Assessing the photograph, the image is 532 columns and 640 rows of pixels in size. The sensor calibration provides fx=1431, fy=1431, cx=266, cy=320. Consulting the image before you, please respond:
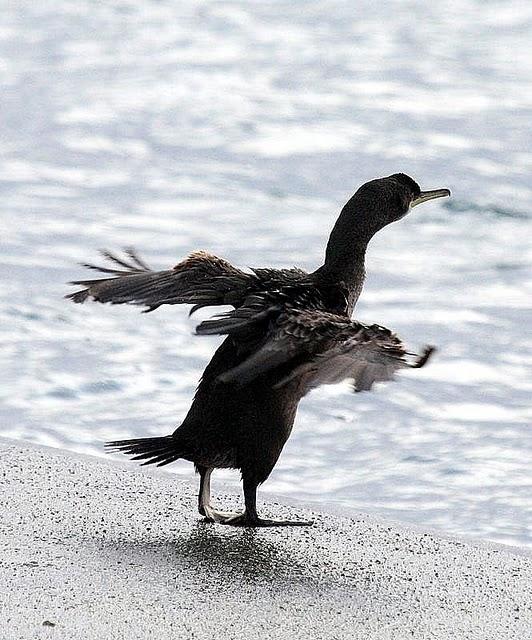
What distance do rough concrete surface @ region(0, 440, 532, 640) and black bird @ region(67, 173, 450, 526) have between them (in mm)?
208

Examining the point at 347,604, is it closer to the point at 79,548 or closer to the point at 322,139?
the point at 79,548

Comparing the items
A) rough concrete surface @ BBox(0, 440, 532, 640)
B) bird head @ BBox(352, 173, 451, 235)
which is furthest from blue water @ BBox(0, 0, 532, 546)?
bird head @ BBox(352, 173, 451, 235)

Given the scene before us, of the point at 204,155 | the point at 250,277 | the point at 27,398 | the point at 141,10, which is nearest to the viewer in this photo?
the point at 250,277

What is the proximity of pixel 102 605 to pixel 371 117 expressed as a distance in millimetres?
8082

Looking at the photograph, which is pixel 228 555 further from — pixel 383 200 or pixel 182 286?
pixel 383 200

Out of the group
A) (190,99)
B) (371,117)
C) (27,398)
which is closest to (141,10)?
(190,99)

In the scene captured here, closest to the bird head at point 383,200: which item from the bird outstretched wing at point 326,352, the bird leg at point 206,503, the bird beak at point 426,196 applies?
the bird beak at point 426,196

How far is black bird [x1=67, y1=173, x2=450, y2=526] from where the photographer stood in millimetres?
3807

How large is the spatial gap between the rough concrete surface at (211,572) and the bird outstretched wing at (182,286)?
0.64 m

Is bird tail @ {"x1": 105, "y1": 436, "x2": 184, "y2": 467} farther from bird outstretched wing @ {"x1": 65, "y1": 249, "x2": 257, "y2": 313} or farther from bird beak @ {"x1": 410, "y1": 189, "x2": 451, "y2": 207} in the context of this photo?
bird beak @ {"x1": 410, "y1": 189, "x2": 451, "y2": 207}

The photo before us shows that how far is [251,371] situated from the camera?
382 centimetres

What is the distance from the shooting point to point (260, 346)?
398 cm

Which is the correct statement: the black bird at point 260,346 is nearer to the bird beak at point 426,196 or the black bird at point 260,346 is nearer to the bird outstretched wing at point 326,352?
the bird outstretched wing at point 326,352

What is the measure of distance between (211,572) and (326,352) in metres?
0.71
